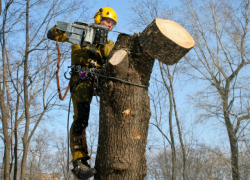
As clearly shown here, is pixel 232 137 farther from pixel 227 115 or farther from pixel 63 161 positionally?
pixel 63 161

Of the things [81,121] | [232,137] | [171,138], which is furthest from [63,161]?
[81,121]

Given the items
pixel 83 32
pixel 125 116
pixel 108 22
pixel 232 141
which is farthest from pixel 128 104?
pixel 232 141

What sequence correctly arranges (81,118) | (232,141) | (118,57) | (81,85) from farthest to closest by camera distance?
1. (232,141)
2. (81,85)
3. (81,118)
4. (118,57)

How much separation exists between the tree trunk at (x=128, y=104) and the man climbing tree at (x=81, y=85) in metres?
0.33

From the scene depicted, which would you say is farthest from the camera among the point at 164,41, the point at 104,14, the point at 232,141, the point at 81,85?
the point at 232,141

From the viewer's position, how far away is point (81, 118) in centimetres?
255

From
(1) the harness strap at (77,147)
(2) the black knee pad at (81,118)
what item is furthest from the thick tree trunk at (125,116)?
(2) the black knee pad at (81,118)

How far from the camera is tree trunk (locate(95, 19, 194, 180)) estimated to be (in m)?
2.01

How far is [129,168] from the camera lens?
1.99 meters

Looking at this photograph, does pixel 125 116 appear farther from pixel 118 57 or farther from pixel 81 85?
pixel 81 85

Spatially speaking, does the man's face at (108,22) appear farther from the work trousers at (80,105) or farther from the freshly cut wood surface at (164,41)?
the freshly cut wood surface at (164,41)

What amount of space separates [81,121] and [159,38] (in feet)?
4.16

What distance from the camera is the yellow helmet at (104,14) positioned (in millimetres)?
2984

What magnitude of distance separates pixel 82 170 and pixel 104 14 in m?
1.95
